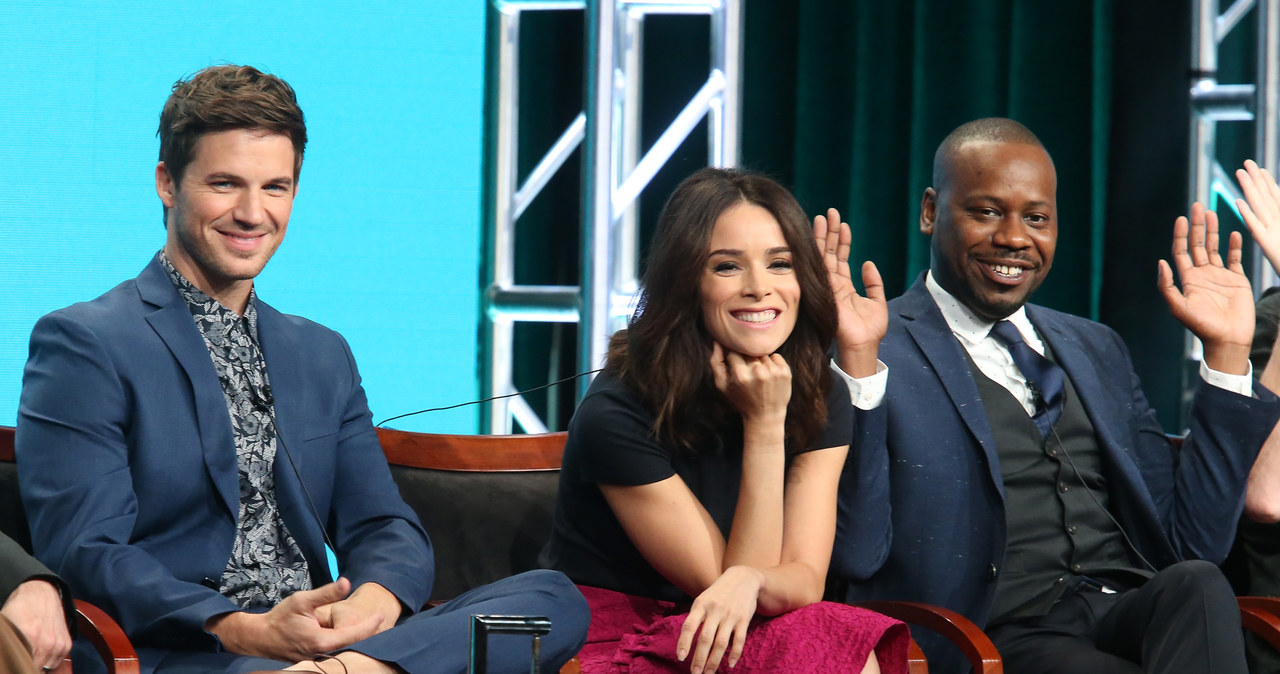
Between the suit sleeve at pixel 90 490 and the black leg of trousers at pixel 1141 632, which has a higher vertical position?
the suit sleeve at pixel 90 490

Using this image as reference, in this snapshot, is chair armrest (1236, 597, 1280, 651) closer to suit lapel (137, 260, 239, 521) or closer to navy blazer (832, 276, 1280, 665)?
navy blazer (832, 276, 1280, 665)

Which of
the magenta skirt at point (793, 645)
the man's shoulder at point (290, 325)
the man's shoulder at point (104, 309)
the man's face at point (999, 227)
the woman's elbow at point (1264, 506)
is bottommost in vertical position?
the magenta skirt at point (793, 645)

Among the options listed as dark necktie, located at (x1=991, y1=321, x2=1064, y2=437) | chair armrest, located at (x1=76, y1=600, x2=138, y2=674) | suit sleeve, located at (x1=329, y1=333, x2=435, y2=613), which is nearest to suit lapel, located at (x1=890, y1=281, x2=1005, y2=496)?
dark necktie, located at (x1=991, y1=321, x2=1064, y2=437)

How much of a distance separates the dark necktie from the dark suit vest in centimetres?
2

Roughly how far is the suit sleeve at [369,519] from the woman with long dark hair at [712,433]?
273 mm

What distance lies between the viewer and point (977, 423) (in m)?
2.76

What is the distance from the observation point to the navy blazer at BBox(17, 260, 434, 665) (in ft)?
7.04

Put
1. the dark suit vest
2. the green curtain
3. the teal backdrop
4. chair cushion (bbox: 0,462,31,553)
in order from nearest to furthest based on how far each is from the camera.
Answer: chair cushion (bbox: 0,462,31,553) → the dark suit vest → the teal backdrop → the green curtain

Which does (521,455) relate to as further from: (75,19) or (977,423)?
(75,19)

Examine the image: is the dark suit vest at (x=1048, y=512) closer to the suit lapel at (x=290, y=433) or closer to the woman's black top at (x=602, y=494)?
the woman's black top at (x=602, y=494)

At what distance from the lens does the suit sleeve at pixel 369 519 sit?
95.0 inches

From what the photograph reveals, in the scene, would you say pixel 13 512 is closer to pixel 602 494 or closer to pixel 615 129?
pixel 602 494

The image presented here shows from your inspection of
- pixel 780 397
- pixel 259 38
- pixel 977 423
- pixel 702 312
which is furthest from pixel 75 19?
pixel 977 423

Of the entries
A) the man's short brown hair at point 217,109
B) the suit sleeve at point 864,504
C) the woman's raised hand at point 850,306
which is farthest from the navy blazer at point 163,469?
the woman's raised hand at point 850,306
